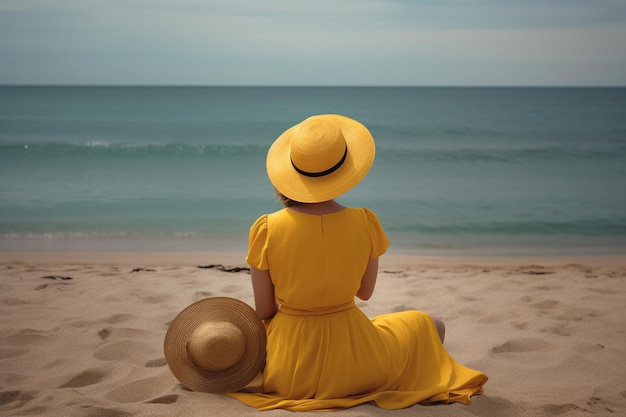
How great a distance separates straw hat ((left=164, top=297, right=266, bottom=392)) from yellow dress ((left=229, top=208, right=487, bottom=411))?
0.25 ft

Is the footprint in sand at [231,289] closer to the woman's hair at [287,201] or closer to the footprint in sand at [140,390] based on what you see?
the footprint in sand at [140,390]

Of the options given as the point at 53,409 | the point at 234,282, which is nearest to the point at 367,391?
the point at 53,409

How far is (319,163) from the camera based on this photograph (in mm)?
2541

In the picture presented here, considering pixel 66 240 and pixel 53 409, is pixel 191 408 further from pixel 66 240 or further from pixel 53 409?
pixel 66 240

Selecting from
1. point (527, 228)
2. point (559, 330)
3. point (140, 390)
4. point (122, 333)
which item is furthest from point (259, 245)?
point (527, 228)

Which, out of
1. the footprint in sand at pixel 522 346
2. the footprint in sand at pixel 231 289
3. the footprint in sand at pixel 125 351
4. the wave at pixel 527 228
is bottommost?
the footprint in sand at pixel 522 346

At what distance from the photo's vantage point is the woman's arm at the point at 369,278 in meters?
2.77

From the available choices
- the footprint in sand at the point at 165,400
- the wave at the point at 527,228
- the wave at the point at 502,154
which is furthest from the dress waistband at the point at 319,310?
the wave at the point at 502,154

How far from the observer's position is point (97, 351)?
11.3 ft

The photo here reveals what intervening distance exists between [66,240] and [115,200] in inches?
112

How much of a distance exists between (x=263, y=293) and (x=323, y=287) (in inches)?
11.5

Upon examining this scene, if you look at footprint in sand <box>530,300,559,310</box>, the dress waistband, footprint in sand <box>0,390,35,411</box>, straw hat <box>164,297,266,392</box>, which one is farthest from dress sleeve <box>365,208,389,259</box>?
footprint in sand <box>530,300,559,310</box>

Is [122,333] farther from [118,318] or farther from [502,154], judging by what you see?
[502,154]

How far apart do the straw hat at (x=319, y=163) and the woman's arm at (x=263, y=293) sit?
0.36m
